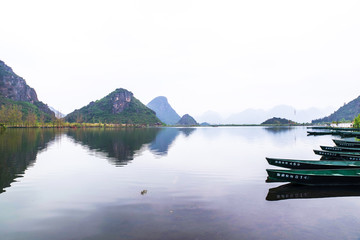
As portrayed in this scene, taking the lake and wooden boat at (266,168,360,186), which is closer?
the lake

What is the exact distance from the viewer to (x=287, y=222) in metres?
13.6

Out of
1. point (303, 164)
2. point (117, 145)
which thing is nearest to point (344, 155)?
point (303, 164)

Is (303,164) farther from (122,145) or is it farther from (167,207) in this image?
(122,145)

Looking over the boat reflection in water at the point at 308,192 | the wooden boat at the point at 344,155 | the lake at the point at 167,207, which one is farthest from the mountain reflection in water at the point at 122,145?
the wooden boat at the point at 344,155

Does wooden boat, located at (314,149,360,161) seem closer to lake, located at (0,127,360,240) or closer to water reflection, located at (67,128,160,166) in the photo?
lake, located at (0,127,360,240)

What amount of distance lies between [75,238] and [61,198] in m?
8.08

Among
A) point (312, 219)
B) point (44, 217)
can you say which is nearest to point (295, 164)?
point (312, 219)

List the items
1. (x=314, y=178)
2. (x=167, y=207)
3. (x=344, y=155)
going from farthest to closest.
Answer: (x=344, y=155) → (x=314, y=178) → (x=167, y=207)

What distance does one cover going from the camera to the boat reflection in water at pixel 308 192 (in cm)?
1872

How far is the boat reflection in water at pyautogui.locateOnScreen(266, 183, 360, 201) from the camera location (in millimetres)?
18719

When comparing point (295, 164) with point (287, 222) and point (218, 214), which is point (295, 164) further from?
point (218, 214)

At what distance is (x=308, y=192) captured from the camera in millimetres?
19734

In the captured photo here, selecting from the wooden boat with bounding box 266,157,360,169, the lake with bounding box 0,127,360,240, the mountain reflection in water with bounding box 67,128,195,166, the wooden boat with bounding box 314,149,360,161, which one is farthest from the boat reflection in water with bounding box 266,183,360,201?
the mountain reflection in water with bounding box 67,128,195,166

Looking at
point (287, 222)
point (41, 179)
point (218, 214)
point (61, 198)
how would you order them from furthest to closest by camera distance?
point (41, 179) → point (61, 198) → point (218, 214) → point (287, 222)
